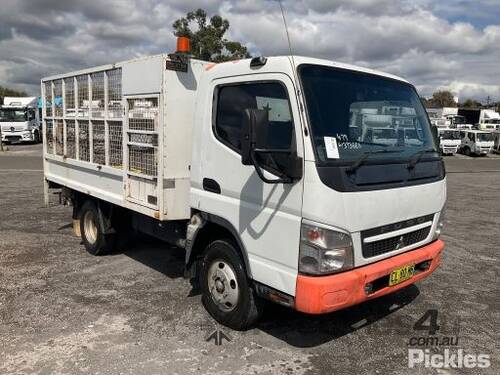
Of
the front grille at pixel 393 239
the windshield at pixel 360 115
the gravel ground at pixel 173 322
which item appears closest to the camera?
the windshield at pixel 360 115

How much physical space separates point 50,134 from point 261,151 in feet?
16.9

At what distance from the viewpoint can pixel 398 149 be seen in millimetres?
3980

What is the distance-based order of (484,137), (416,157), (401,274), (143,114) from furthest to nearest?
(484,137) → (143,114) → (416,157) → (401,274)

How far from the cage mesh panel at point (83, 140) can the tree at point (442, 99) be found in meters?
85.9

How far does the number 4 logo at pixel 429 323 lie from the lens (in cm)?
441

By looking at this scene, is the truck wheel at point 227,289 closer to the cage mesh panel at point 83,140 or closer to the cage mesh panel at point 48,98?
the cage mesh panel at point 83,140

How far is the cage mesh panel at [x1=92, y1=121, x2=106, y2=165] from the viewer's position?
5.77 meters

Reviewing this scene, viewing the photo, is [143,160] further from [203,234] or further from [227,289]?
[227,289]

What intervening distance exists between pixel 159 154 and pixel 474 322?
3.47 metres

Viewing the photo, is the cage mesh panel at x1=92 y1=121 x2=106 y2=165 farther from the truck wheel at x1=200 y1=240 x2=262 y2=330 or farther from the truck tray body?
the truck wheel at x1=200 y1=240 x2=262 y2=330

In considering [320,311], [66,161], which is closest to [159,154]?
[320,311]

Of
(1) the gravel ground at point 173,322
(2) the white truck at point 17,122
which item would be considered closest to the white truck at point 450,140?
(1) the gravel ground at point 173,322

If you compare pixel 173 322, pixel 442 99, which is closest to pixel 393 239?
pixel 173 322

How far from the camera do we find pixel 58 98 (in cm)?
696
